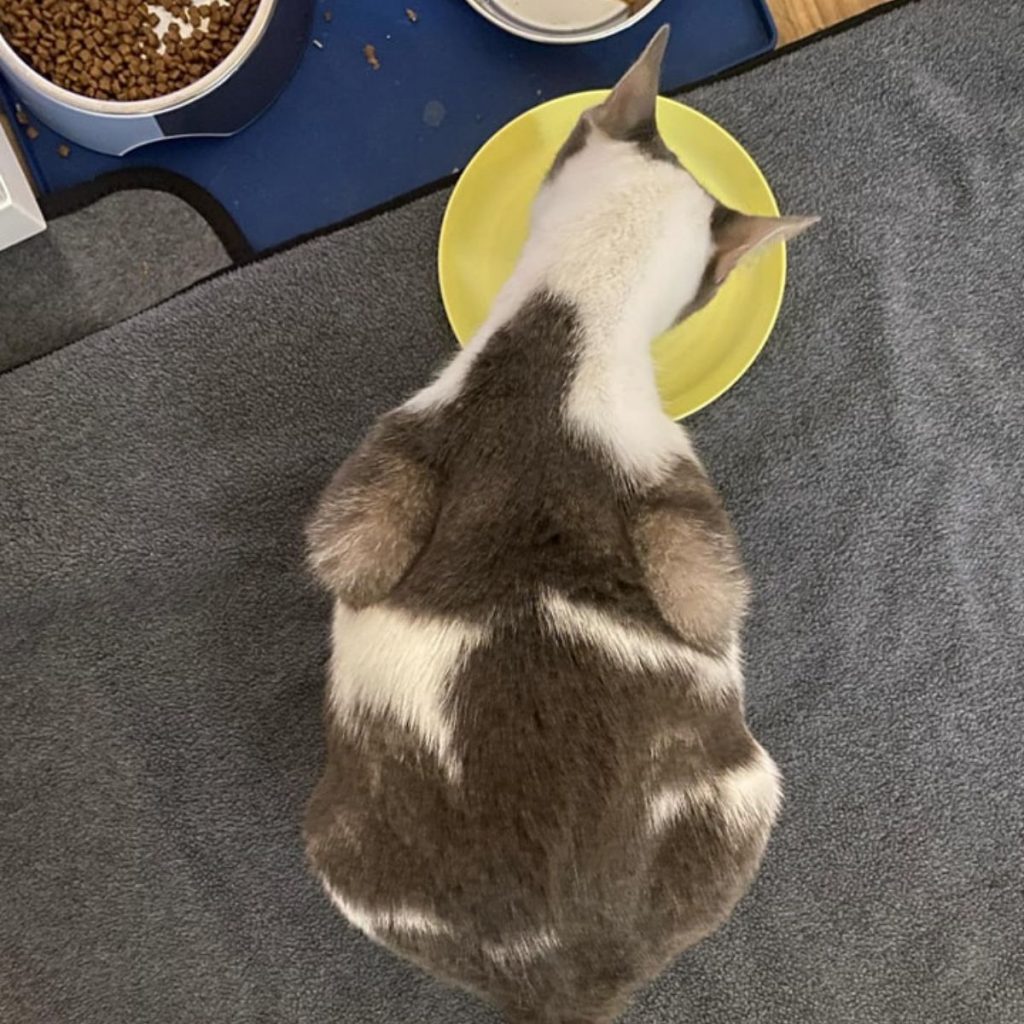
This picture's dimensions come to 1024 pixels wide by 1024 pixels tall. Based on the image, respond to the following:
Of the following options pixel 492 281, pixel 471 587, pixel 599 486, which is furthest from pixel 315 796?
pixel 492 281

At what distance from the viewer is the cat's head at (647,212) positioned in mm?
846

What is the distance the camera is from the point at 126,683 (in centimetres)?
124

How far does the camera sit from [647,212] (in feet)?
2.77

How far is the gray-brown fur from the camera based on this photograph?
83 cm

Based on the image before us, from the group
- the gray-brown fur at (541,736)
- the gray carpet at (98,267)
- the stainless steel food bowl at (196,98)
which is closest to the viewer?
the gray-brown fur at (541,736)

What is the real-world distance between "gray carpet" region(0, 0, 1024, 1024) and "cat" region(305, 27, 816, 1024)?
340mm

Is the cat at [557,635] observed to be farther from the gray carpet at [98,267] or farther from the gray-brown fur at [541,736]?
the gray carpet at [98,267]

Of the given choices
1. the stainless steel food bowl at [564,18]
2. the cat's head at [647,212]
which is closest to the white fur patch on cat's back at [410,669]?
the cat's head at [647,212]

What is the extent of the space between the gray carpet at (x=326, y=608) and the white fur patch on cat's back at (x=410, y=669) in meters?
0.35

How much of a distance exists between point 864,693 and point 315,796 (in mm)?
616

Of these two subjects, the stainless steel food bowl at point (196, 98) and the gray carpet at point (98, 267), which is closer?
the stainless steel food bowl at point (196, 98)

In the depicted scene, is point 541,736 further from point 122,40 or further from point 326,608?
point 122,40

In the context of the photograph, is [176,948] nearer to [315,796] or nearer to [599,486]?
[315,796]

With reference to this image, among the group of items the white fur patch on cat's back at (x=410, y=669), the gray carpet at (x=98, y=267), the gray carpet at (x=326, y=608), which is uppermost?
the gray carpet at (x=98, y=267)
